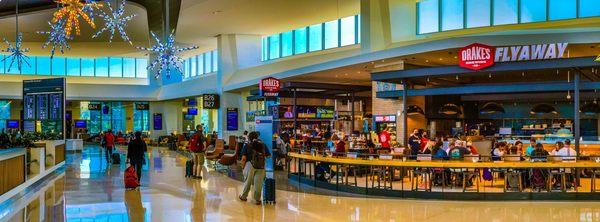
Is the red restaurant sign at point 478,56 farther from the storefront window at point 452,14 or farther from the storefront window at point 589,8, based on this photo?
the storefront window at point 452,14

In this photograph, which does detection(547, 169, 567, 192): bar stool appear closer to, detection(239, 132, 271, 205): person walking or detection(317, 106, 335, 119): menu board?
detection(239, 132, 271, 205): person walking

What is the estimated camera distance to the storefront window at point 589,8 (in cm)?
1758

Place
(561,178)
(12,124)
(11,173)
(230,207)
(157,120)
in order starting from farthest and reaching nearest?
(157,120)
(12,124)
(561,178)
(11,173)
(230,207)

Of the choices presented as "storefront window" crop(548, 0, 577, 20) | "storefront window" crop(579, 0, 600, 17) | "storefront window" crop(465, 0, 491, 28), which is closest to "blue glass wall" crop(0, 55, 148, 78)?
"storefront window" crop(465, 0, 491, 28)

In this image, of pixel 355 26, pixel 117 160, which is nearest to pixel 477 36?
pixel 355 26

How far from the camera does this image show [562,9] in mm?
17984

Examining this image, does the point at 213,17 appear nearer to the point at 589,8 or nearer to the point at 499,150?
the point at 499,150

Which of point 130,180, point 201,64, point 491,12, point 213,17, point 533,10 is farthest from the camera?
point 201,64

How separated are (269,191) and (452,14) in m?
12.0

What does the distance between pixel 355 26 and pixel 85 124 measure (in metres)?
29.4

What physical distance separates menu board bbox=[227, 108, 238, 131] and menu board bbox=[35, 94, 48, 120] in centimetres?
985

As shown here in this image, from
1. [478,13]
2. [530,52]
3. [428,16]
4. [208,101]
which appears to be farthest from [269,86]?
[530,52]

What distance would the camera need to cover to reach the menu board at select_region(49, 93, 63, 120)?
22.7m

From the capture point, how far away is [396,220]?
9.10 m
